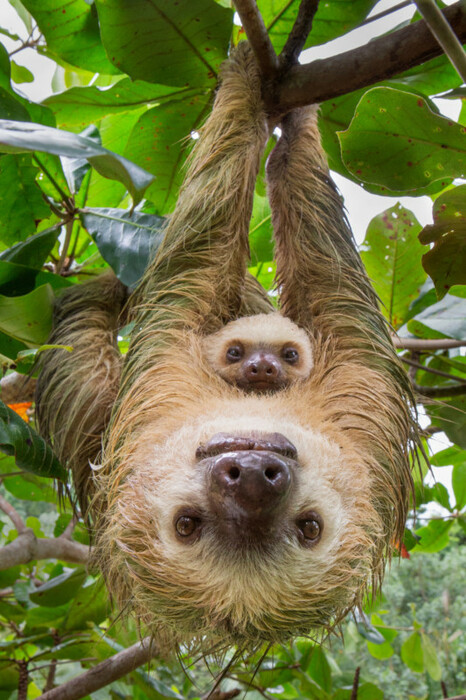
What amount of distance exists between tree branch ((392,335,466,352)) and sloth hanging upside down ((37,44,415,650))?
33cm

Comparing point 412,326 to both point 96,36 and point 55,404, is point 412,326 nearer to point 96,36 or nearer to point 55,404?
point 55,404

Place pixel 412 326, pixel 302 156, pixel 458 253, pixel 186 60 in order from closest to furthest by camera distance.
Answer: pixel 458 253 < pixel 186 60 < pixel 302 156 < pixel 412 326

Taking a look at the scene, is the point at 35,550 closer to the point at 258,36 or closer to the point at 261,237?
the point at 261,237

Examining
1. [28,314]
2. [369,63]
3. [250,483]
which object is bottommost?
[250,483]

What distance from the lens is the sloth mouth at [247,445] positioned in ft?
6.15

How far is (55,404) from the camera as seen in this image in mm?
2789

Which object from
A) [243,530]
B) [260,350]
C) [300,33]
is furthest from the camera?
[260,350]

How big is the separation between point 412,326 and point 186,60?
1459 mm

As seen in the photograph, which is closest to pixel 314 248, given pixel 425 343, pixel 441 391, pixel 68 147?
pixel 425 343

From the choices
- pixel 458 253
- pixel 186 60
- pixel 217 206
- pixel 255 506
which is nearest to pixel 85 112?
pixel 186 60

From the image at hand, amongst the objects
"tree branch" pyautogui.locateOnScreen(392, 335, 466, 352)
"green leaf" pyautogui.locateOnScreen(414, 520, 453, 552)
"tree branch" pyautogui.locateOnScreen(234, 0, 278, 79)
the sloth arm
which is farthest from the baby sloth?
"green leaf" pyautogui.locateOnScreen(414, 520, 453, 552)

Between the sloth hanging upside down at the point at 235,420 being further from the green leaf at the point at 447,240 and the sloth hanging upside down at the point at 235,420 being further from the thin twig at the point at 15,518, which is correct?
the thin twig at the point at 15,518

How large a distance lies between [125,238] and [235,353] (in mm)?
596

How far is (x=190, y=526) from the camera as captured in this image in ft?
6.36
